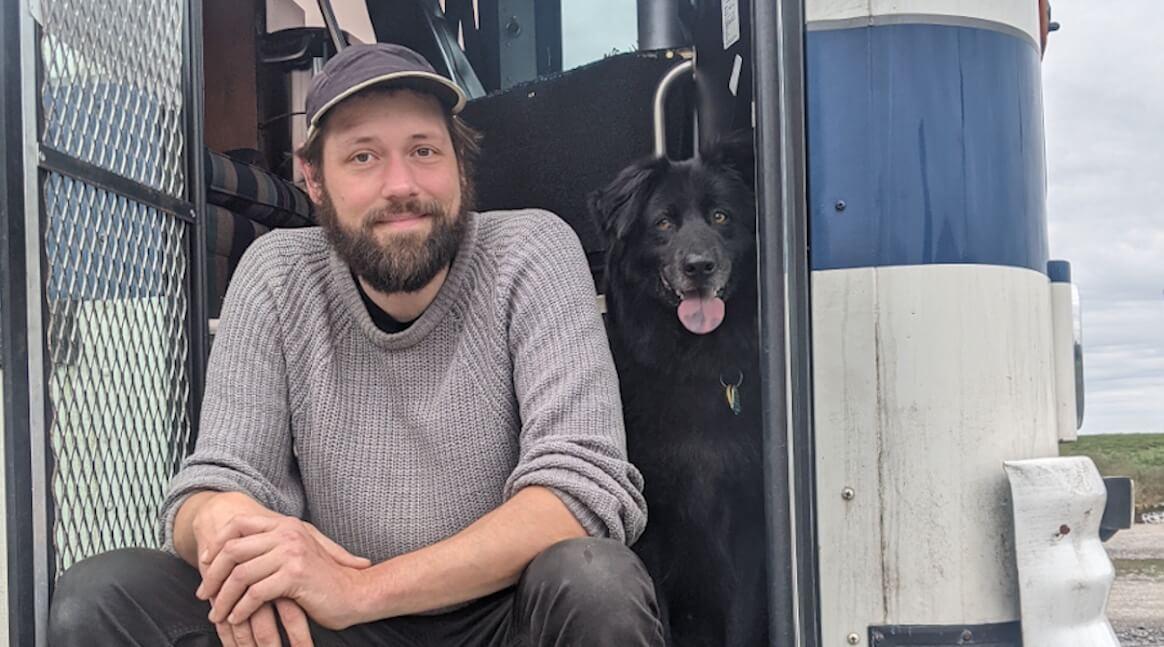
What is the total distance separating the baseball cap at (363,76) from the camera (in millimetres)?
1838

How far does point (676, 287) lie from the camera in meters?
2.04

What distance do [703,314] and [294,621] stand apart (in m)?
0.91

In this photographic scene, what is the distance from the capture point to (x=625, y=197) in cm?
216

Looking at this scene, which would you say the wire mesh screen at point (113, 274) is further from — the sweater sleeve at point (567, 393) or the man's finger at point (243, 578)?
the sweater sleeve at point (567, 393)

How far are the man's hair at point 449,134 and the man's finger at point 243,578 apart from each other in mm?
748

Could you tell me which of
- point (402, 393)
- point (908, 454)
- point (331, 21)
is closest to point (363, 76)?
point (402, 393)

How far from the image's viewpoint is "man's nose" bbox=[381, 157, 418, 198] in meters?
1.87

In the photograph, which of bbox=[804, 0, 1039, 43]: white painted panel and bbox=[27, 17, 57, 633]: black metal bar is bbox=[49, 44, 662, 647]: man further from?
bbox=[804, 0, 1039, 43]: white painted panel

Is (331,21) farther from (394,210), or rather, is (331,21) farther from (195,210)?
(394,210)

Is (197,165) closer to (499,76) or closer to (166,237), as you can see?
(166,237)

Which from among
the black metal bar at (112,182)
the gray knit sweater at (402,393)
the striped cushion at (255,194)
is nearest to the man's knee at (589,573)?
the gray knit sweater at (402,393)

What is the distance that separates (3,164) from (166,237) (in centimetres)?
51

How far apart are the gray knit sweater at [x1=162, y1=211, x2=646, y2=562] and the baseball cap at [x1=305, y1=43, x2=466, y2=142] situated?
0.28 m

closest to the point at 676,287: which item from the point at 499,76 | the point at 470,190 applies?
the point at 470,190
